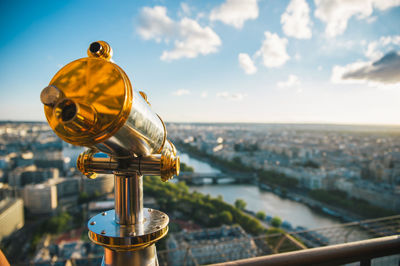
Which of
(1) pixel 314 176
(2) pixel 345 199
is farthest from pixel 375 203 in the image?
(1) pixel 314 176

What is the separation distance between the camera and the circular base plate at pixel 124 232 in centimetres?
22

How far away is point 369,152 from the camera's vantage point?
11.2m

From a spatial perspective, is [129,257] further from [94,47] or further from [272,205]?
[272,205]

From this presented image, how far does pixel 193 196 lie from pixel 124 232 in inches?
298

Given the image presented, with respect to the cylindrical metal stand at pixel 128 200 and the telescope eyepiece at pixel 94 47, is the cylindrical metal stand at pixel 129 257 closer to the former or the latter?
the cylindrical metal stand at pixel 128 200

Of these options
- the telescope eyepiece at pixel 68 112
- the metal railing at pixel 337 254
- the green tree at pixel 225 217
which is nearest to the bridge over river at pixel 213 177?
the green tree at pixel 225 217

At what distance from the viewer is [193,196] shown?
757 centimetres

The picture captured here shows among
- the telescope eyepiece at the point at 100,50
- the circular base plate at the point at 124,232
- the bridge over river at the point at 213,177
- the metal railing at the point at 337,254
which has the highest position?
the telescope eyepiece at the point at 100,50

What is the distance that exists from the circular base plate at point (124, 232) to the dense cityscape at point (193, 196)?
364cm

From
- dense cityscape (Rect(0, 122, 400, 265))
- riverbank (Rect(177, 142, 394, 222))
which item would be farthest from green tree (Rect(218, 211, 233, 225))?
riverbank (Rect(177, 142, 394, 222))


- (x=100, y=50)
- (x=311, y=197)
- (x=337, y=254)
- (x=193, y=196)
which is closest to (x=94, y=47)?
(x=100, y=50)

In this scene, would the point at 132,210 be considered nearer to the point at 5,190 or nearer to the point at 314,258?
the point at 314,258

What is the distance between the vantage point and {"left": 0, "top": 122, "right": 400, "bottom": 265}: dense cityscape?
517 cm

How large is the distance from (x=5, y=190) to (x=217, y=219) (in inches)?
262
